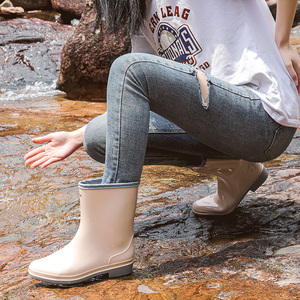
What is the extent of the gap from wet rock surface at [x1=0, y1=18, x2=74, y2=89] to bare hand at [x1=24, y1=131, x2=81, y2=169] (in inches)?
209

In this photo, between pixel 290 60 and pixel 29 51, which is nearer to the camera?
pixel 290 60

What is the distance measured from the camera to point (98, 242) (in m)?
1.60

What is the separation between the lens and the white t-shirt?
5.65 feet

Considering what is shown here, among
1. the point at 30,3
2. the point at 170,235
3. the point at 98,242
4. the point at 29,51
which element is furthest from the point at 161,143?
the point at 30,3

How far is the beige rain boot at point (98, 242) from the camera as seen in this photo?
1557 mm

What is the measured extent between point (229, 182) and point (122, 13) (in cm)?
89

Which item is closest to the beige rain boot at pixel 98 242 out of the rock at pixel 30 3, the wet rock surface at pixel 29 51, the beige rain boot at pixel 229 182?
the beige rain boot at pixel 229 182

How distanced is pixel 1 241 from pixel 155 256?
70cm

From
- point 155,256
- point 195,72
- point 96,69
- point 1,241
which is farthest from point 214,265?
point 96,69

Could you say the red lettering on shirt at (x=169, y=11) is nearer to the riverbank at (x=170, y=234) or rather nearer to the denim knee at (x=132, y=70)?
the denim knee at (x=132, y=70)

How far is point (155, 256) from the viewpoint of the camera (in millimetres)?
1781

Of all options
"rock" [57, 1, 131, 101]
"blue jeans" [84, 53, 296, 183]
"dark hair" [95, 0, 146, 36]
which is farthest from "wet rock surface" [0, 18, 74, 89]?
"blue jeans" [84, 53, 296, 183]

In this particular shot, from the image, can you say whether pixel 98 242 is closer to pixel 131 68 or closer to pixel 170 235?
pixel 170 235

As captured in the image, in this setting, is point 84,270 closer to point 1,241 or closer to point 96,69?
point 1,241
